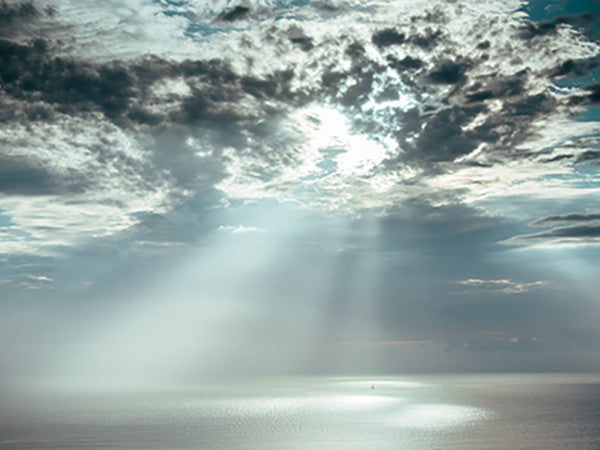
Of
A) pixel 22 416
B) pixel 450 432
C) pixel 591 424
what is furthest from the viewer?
pixel 22 416

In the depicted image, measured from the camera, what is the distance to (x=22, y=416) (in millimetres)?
160625

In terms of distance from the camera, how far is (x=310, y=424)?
150125mm

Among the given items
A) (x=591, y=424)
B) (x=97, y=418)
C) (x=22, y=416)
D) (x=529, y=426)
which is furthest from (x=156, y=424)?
(x=591, y=424)

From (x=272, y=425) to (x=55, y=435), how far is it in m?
63.6

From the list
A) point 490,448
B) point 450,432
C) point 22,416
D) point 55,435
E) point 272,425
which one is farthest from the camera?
point 22,416

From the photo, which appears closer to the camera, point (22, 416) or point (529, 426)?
point (529, 426)

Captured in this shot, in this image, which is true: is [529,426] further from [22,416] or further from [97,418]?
[22,416]

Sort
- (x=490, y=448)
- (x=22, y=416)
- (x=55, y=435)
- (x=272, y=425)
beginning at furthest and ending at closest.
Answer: (x=22, y=416), (x=272, y=425), (x=55, y=435), (x=490, y=448)

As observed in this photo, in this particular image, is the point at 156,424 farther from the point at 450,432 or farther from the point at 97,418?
the point at 450,432

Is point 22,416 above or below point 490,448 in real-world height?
above

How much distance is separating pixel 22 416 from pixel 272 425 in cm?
9102

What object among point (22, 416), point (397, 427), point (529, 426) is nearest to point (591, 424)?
point (529, 426)

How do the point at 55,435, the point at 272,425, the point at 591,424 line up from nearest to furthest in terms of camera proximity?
1. the point at 55,435
2. the point at 591,424
3. the point at 272,425

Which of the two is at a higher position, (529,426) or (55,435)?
(55,435)
